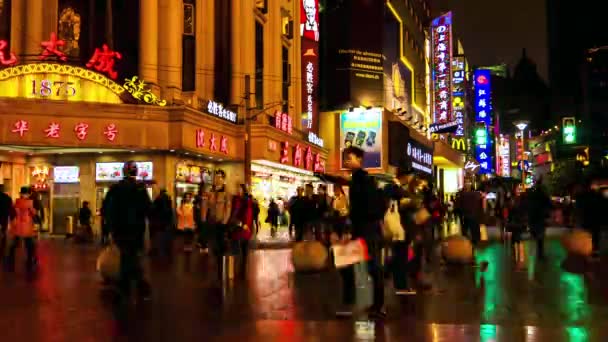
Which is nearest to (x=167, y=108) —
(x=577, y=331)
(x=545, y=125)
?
(x=577, y=331)

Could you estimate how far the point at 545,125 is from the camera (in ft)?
526

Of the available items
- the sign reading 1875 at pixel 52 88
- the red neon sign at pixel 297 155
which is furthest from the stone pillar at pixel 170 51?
the red neon sign at pixel 297 155

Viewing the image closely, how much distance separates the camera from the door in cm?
2961

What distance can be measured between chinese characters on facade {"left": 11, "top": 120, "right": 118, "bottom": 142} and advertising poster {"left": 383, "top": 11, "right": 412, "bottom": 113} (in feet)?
94.5

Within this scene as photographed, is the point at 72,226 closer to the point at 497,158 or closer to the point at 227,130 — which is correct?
the point at 227,130

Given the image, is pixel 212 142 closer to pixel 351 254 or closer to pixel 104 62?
pixel 104 62

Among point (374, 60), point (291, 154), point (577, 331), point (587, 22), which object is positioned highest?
point (587, 22)

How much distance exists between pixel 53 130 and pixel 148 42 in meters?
5.91

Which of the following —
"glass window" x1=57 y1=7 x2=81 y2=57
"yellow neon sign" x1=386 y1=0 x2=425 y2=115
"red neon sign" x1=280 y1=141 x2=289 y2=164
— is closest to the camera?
"glass window" x1=57 y1=7 x2=81 y2=57

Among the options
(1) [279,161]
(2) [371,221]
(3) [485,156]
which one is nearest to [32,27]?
(1) [279,161]

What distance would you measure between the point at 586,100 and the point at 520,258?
9810cm

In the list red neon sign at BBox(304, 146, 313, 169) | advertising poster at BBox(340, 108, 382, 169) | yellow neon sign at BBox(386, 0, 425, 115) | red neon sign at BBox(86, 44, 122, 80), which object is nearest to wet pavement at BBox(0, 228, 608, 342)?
red neon sign at BBox(86, 44, 122, 80)

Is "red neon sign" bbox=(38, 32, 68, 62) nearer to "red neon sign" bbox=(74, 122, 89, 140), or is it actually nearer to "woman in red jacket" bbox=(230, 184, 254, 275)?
"red neon sign" bbox=(74, 122, 89, 140)

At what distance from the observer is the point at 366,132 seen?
49.5m
